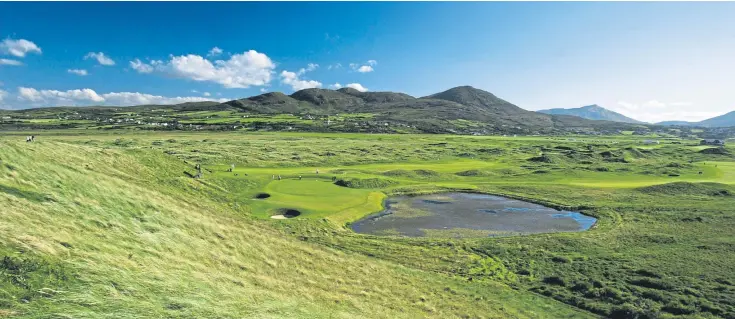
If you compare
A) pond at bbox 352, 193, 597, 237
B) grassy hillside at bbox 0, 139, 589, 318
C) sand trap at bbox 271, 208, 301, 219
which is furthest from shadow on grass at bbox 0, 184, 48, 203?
pond at bbox 352, 193, 597, 237

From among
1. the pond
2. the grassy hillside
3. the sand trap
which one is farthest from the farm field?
the pond

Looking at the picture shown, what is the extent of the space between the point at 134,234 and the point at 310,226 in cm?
2251

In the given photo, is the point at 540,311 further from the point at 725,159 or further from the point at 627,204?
the point at 725,159

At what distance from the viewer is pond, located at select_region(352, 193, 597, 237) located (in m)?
46.0

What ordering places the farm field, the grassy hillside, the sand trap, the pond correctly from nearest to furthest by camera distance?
the grassy hillside
the farm field
the pond
the sand trap

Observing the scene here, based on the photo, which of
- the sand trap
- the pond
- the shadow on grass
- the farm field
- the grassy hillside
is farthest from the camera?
the sand trap

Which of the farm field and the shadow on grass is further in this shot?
the shadow on grass

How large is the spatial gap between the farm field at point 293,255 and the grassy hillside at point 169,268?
104 millimetres

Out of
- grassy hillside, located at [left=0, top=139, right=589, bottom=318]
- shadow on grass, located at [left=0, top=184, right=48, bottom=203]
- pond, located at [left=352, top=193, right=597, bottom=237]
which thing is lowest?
pond, located at [left=352, top=193, right=597, bottom=237]

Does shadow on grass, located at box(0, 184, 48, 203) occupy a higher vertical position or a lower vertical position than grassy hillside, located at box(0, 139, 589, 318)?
higher

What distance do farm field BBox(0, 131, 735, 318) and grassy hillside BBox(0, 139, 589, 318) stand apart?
10 centimetres

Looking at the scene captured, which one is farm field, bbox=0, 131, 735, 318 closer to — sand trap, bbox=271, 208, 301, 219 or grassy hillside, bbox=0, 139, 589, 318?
grassy hillside, bbox=0, 139, 589, 318

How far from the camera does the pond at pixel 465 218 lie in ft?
151

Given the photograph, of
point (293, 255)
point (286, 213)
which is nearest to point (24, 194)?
point (293, 255)
